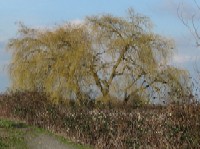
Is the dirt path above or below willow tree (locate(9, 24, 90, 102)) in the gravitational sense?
below

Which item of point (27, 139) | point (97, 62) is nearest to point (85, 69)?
point (97, 62)

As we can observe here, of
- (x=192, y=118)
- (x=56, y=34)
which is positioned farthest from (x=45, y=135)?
(x=56, y=34)

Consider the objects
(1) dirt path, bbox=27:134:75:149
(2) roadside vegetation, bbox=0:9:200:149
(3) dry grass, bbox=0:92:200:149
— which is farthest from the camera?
(2) roadside vegetation, bbox=0:9:200:149

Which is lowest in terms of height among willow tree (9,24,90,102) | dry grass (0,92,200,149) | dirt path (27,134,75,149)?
dirt path (27,134,75,149)

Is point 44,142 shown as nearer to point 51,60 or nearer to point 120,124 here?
point 120,124

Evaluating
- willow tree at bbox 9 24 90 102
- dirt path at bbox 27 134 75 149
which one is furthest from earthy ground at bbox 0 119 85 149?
willow tree at bbox 9 24 90 102

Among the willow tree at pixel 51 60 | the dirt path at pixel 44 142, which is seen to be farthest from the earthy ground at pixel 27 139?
the willow tree at pixel 51 60

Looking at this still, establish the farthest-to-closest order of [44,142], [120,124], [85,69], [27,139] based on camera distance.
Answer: [85,69]
[27,139]
[44,142]
[120,124]

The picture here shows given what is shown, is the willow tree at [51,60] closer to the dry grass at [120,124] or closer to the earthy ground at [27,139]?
the dry grass at [120,124]

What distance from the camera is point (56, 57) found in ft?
107

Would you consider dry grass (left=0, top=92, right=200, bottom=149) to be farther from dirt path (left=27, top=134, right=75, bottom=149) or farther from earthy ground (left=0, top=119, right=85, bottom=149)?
dirt path (left=27, top=134, right=75, bottom=149)

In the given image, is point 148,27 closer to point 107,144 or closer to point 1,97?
point 1,97

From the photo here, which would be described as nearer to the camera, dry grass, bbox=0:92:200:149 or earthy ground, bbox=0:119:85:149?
→ dry grass, bbox=0:92:200:149

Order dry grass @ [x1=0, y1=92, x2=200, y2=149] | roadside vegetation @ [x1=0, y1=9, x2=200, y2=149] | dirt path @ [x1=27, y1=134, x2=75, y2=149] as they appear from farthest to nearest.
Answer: roadside vegetation @ [x1=0, y1=9, x2=200, y2=149], dirt path @ [x1=27, y1=134, x2=75, y2=149], dry grass @ [x1=0, y1=92, x2=200, y2=149]
